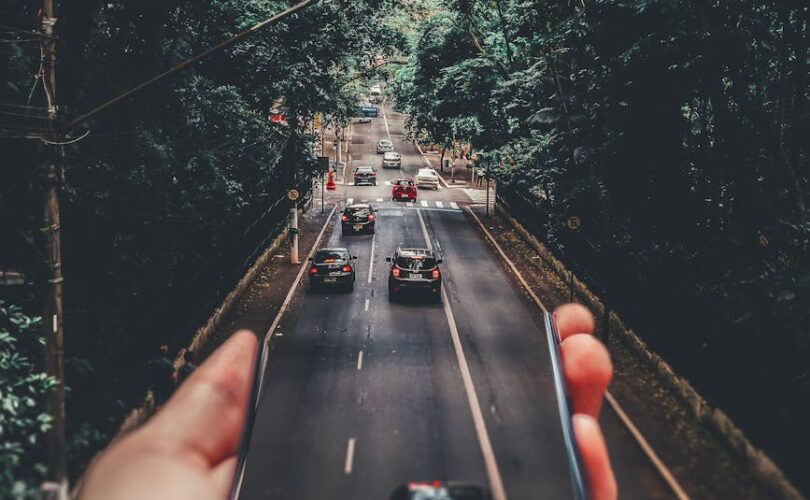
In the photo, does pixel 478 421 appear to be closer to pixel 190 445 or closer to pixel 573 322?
pixel 573 322

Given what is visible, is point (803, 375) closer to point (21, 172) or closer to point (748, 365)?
point (748, 365)

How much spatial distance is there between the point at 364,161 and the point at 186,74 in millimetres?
61972

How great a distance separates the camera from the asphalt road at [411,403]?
12.7 m

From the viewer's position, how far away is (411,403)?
54.2 ft

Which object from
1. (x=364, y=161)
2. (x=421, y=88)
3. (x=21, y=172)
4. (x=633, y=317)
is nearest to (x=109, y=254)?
(x=21, y=172)

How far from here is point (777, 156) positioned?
1864 cm

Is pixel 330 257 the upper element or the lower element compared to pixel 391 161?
lower

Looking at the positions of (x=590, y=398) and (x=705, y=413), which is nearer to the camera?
(x=590, y=398)

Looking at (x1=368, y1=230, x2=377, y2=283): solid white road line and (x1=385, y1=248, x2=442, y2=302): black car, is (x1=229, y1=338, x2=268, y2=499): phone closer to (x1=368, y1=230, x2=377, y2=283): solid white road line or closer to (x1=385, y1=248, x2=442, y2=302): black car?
(x1=385, y1=248, x2=442, y2=302): black car

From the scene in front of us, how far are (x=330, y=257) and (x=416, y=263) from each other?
3.78 metres

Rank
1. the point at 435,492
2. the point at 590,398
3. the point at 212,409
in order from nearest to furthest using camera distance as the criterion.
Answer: the point at 212,409 → the point at 590,398 → the point at 435,492

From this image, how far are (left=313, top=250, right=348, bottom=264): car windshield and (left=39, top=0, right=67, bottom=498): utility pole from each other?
62.6ft

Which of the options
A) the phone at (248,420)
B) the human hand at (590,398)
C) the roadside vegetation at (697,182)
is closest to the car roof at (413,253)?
the roadside vegetation at (697,182)

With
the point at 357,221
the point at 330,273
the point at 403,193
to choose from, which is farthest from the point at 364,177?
the point at 330,273
